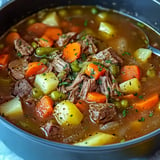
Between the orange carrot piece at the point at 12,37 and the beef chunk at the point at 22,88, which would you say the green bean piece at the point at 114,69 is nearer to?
the beef chunk at the point at 22,88

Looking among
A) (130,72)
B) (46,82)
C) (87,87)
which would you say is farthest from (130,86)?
(46,82)

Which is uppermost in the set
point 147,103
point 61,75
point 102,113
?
point 61,75

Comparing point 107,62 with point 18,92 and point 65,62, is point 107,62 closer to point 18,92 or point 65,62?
point 65,62

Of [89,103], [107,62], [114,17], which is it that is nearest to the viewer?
[89,103]

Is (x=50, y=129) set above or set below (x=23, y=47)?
below

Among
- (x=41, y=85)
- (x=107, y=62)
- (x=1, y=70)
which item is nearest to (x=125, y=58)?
(x=107, y=62)

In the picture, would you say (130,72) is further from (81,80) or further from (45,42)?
(45,42)
